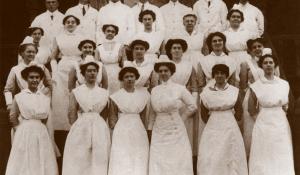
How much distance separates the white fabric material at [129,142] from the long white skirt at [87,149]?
118mm

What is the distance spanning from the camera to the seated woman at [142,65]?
8.65m

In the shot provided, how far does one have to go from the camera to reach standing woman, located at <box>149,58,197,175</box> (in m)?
8.05

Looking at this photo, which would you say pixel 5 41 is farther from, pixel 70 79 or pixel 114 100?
pixel 114 100

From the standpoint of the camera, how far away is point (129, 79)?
322 inches

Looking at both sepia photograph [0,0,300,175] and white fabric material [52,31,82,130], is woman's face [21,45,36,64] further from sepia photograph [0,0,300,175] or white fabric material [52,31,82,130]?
white fabric material [52,31,82,130]

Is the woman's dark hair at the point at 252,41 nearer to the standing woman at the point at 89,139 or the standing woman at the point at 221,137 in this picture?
the standing woman at the point at 221,137

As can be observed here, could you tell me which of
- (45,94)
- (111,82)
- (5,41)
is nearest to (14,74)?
(45,94)

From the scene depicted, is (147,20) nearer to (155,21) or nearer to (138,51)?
(155,21)

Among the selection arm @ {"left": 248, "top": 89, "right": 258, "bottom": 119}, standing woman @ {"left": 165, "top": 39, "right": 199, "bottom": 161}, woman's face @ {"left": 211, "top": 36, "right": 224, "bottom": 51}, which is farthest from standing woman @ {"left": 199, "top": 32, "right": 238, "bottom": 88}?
arm @ {"left": 248, "top": 89, "right": 258, "bottom": 119}

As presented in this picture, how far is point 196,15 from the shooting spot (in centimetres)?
1014

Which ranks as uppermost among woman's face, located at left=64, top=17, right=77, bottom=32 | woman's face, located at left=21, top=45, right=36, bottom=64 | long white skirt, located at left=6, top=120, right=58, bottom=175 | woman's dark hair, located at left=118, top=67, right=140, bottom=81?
woman's face, located at left=64, top=17, right=77, bottom=32

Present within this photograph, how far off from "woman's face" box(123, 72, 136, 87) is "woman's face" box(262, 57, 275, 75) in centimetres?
166

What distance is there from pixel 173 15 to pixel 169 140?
2.75 meters

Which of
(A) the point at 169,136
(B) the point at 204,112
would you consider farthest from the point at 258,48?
(A) the point at 169,136
